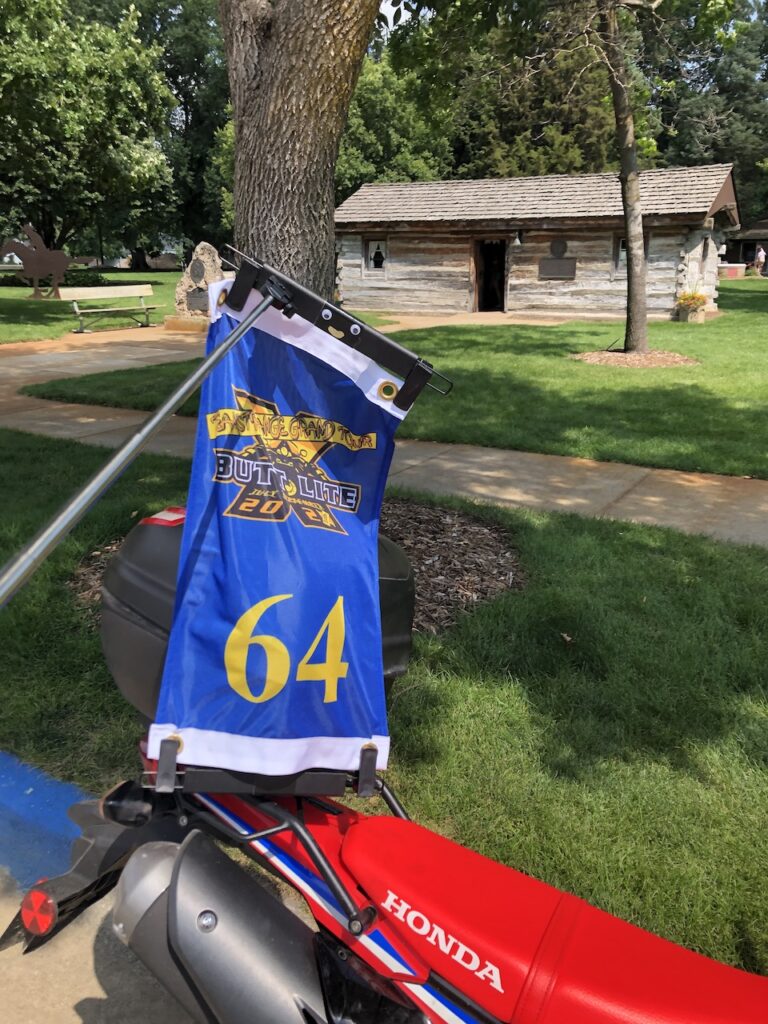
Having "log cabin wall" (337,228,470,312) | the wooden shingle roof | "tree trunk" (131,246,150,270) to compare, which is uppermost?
"tree trunk" (131,246,150,270)

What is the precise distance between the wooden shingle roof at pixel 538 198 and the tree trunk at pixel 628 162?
7.99 m

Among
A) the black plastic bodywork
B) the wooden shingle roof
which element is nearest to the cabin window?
the wooden shingle roof

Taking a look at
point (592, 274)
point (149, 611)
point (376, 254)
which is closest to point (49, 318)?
point (376, 254)

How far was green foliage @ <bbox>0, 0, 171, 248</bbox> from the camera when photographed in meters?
15.3

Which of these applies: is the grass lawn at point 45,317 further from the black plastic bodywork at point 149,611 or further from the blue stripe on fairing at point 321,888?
the blue stripe on fairing at point 321,888

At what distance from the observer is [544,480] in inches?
253

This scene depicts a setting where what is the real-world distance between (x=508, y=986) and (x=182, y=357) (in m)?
13.0

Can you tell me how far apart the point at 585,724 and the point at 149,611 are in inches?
74.6

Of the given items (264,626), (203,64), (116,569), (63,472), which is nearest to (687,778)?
(264,626)

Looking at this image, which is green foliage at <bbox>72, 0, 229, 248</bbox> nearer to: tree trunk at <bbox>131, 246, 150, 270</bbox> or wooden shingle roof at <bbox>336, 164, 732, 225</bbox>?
tree trunk at <bbox>131, 246, 150, 270</bbox>

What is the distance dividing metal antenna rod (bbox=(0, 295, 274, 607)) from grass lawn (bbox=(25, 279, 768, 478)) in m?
5.84

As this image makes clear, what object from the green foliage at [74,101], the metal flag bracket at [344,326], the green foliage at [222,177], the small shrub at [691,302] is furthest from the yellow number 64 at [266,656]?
the green foliage at [222,177]

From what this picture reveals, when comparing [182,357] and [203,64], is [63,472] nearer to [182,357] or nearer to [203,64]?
[182,357]

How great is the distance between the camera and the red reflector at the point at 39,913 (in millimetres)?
1638
